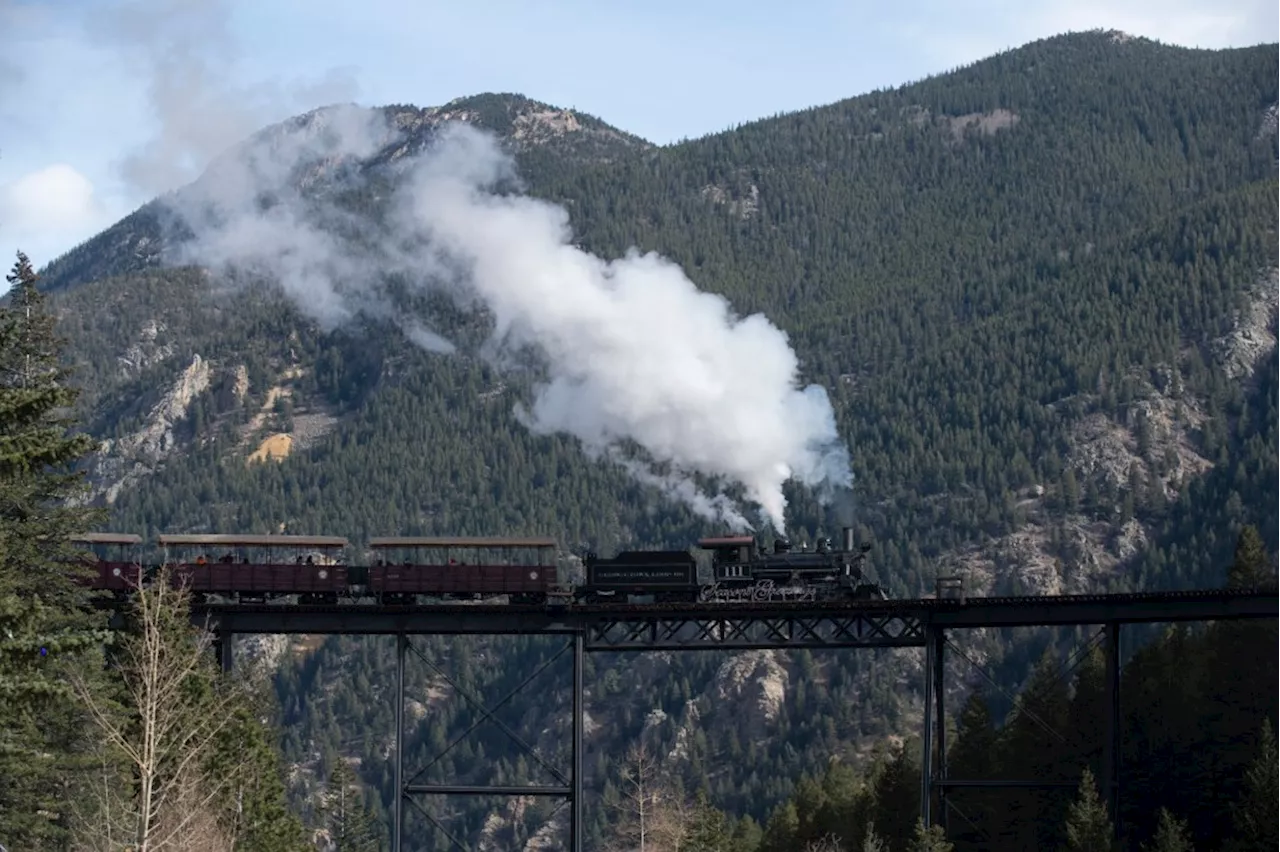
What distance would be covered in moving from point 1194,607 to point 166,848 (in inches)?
Answer: 1565

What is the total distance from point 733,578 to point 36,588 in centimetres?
2827

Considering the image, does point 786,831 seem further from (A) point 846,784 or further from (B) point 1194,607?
(B) point 1194,607

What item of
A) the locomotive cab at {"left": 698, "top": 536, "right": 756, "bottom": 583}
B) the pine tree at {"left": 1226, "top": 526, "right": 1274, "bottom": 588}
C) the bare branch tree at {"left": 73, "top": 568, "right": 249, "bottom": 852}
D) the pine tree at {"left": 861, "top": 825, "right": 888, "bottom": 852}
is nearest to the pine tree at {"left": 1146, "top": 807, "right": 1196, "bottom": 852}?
the pine tree at {"left": 861, "top": 825, "right": 888, "bottom": 852}

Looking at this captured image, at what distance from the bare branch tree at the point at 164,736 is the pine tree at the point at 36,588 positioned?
1568 millimetres

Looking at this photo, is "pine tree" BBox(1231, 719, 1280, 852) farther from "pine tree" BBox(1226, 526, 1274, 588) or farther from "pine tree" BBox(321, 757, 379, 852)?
"pine tree" BBox(321, 757, 379, 852)

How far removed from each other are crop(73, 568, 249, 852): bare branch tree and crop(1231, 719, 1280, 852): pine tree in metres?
35.3

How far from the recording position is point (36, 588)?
214 feet

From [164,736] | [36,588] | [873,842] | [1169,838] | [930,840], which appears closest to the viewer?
[164,736]

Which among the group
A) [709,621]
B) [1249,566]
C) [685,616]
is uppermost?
[1249,566]

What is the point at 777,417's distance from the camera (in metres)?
185

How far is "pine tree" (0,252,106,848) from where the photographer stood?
31.4m

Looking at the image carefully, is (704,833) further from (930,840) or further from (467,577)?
(467,577)

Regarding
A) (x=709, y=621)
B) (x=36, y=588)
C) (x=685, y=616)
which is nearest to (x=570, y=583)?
(x=685, y=616)

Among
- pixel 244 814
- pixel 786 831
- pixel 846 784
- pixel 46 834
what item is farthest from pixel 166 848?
pixel 846 784
